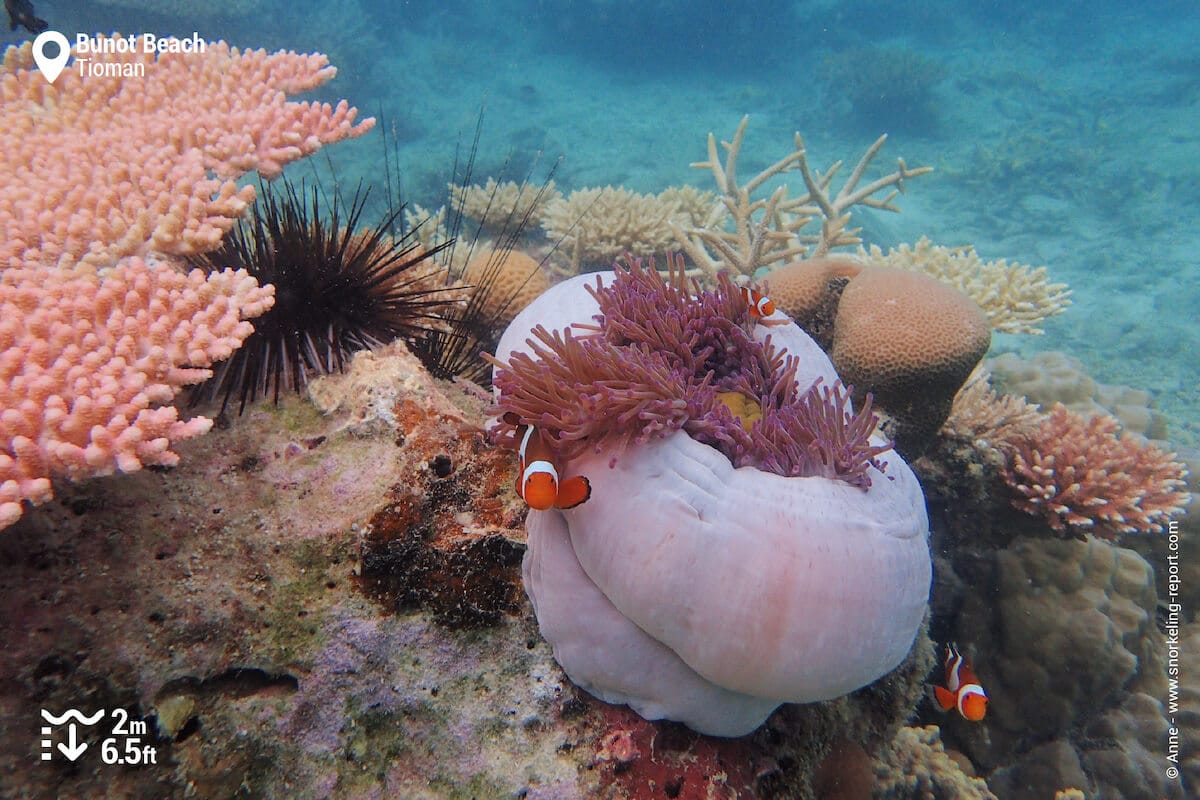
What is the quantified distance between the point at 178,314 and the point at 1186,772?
281 inches

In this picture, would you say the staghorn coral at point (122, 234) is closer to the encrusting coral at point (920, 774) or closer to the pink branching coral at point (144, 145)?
the pink branching coral at point (144, 145)

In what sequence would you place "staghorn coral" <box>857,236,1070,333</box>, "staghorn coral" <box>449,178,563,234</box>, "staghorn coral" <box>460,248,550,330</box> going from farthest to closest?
"staghorn coral" <box>449,178,563,234</box>, "staghorn coral" <box>857,236,1070,333</box>, "staghorn coral" <box>460,248,550,330</box>

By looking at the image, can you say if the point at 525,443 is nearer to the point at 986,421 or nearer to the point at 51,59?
the point at 51,59

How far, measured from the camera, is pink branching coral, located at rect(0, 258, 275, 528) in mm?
1592

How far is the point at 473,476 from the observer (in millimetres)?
2225

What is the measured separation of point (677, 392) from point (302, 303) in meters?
1.59

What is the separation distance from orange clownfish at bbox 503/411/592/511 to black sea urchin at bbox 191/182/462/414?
0.88 meters

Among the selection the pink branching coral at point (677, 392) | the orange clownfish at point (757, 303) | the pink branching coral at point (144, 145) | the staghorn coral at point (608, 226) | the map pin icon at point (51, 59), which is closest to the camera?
the pink branching coral at point (677, 392)

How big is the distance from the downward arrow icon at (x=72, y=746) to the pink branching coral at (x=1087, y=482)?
16.0ft

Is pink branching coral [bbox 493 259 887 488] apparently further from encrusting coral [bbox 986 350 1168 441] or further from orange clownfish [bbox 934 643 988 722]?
encrusting coral [bbox 986 350 1168 441]

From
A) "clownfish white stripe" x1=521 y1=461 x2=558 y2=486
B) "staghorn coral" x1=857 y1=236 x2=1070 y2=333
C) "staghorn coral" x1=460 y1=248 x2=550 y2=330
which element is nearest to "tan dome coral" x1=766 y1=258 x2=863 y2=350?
"staghorn coral" x1=857 y1=236 x2=1070 y2=333

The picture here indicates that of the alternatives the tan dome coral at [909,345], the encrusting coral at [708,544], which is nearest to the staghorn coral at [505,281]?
the tan dome coral at [909,345]

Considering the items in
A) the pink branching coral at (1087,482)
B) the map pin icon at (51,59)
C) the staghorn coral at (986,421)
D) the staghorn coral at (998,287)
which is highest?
the map pin icon at (51,59)

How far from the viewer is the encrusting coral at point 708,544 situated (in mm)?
1726
